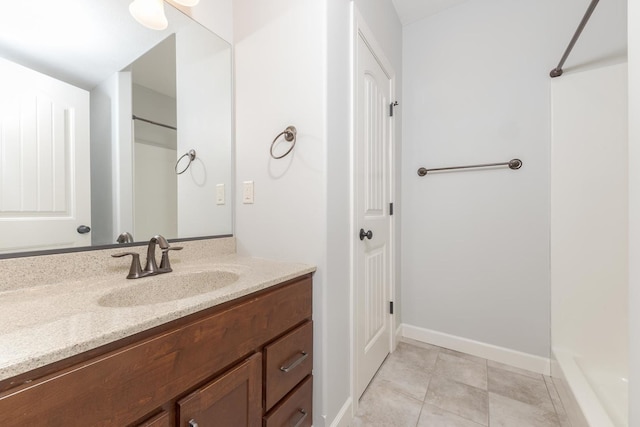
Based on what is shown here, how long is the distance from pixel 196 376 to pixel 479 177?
6.45ft

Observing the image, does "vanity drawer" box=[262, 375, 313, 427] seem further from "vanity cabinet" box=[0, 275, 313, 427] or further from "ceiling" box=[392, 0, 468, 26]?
"ceiling" box=[392, 0, 468, 26]

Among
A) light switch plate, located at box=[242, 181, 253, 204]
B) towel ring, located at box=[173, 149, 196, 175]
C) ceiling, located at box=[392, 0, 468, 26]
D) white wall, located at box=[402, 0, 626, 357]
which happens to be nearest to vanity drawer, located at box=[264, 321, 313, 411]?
light switch plate, located at box=[242, 181, 253, 204]

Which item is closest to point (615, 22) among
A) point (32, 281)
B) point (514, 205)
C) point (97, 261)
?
point (514, 205)

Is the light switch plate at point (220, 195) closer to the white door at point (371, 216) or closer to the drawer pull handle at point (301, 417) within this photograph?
the white door at point (371, 216)

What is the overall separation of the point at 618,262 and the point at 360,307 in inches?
53.8

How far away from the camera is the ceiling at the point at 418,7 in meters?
1.87

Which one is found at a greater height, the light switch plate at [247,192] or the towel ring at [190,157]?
the towel ring at [190,157]

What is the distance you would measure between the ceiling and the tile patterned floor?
2527 mm

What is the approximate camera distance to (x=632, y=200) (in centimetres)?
72

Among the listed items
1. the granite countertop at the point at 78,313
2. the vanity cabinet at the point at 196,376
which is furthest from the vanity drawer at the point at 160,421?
the granite countertop at the point at 78,313

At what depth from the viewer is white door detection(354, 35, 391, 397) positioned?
4.47 ft

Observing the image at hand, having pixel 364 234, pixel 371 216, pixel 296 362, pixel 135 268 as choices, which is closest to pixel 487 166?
pixel 371 216

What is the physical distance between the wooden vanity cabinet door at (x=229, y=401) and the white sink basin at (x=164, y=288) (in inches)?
12.9

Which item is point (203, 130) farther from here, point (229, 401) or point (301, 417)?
point (301, 417)
